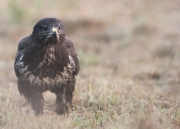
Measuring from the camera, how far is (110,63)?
9953 mm

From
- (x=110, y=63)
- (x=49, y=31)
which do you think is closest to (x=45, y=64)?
(x=49, y=31)

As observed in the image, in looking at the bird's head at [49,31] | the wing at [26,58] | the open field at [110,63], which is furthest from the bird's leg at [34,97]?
the bird's head at [49,31]

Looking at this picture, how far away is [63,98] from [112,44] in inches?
221

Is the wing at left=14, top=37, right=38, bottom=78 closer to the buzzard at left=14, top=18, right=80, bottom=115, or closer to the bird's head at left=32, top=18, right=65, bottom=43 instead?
the buzzard at left=14, top=18, right=80, bottom=115

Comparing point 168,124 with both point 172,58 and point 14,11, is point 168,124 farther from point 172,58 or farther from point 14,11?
point 14,11

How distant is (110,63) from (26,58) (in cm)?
436

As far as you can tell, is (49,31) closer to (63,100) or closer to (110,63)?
(63,100)

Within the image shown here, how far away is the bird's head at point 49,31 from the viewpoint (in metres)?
5.50

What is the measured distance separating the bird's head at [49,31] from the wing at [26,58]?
16cm

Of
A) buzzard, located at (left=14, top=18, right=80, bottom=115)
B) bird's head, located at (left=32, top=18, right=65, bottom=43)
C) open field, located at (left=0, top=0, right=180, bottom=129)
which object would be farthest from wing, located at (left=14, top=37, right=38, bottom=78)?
open field, located at (left=0, top=0, right=180, bottom=129)

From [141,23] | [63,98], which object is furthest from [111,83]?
[141,23]

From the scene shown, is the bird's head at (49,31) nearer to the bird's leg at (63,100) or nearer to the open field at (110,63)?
the bird's leg at (63,100)

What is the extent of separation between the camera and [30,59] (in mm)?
5715

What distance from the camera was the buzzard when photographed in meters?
5.59
